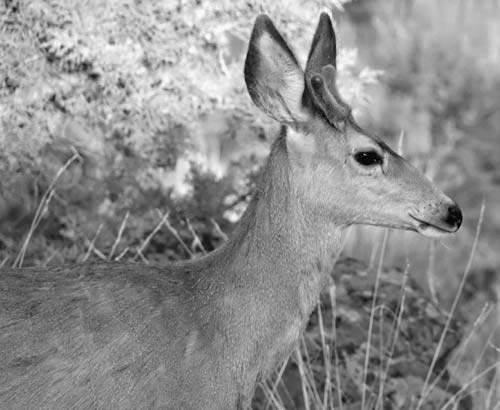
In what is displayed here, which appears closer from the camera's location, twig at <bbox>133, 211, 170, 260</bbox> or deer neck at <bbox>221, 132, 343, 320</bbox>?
deer neck at <bbox>221, 132, 343, 320</bbox>

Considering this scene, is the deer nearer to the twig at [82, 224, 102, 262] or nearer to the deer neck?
the deer neck

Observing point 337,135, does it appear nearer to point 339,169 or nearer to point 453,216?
point 339,169

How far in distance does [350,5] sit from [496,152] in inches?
84.7

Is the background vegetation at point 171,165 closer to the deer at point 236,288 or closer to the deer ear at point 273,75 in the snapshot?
the deer at point 236,288

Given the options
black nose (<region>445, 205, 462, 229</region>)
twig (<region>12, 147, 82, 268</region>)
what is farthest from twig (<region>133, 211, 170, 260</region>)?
black nose (<region>445, 205, 462, 229</region>)

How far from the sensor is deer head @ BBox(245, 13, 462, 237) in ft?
14.4

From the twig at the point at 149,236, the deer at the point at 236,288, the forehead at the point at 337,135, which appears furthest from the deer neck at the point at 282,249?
the twig at the point at 149,236

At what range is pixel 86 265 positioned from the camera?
431cm

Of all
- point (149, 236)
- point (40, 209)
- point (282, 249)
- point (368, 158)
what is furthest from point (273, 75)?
point (40, 209)

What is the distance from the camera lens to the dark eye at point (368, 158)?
4.40 m

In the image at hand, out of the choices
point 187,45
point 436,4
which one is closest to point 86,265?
point 187,45

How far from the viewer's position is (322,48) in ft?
15.9

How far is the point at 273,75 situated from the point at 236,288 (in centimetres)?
81

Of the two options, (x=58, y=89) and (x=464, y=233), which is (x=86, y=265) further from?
(x=464, y=233)
